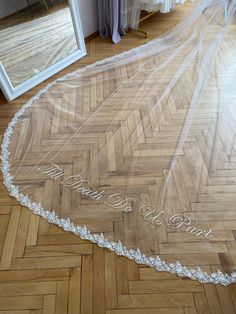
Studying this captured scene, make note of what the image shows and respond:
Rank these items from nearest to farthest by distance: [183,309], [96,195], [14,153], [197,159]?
[183,309], [96,195], [197,159], [14,153]

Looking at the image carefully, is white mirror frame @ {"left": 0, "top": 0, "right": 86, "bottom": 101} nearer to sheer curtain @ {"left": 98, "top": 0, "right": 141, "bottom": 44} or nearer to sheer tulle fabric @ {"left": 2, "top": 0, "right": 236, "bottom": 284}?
sheer tulle fabric @ {"left": 2, "top": 0, "right": 236, "bottom": 284}

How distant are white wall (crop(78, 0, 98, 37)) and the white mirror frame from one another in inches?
8.2

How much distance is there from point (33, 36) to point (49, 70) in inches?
10.7

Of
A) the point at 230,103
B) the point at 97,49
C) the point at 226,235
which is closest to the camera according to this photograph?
the point at 226,235

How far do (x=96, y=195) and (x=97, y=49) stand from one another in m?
1.61

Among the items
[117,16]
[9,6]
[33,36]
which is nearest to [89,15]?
[117,16]

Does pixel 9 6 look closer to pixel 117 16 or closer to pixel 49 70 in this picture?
pixel 49 70

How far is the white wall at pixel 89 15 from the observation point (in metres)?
2.44

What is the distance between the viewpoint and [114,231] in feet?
4.32

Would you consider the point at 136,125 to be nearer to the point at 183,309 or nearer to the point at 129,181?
the point at 129,181

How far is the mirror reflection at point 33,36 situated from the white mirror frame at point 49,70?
0.10ft

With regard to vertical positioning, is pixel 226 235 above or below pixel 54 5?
below

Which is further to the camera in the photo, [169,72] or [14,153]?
[169,72]

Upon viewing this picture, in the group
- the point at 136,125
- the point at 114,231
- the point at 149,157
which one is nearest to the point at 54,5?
the point at 136,125
